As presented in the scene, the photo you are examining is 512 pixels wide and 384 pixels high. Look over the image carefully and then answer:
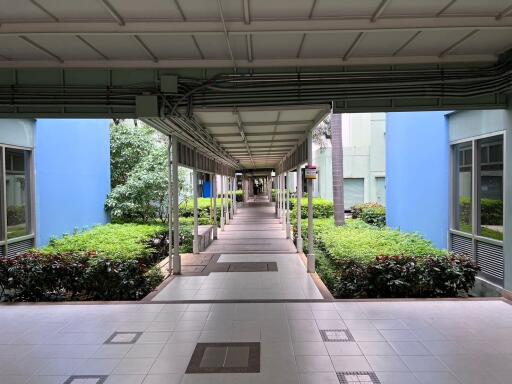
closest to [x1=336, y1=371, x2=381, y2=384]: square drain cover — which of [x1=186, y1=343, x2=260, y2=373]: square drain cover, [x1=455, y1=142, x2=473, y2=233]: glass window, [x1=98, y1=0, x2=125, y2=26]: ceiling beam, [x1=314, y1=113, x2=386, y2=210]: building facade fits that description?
[x1=186, y1=343, x2=260, y2=373]: square drain cover

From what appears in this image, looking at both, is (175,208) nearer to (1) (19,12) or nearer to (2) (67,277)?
(2) (67,277)

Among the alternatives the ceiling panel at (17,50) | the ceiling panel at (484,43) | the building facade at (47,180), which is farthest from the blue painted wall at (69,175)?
the ceiling panel at (484,43)

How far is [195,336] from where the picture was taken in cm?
543

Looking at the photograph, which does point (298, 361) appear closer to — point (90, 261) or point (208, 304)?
point (208, 304)

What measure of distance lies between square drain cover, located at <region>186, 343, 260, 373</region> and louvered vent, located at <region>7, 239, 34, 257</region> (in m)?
5.63

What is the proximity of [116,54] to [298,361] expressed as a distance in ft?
15.3

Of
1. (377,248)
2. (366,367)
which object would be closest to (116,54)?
(366,367)

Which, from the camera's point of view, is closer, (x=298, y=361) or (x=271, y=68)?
(x=298, y=361)

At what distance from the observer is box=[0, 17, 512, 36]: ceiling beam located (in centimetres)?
497

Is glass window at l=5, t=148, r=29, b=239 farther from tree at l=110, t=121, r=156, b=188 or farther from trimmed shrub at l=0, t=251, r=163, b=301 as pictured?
tree at l=110, t=121, r=156, b=188

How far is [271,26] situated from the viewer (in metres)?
5.02

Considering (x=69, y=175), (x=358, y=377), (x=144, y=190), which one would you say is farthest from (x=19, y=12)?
(x=144, y=190)

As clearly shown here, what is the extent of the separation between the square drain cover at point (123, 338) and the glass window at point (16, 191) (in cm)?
472

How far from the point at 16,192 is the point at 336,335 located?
293 inches
